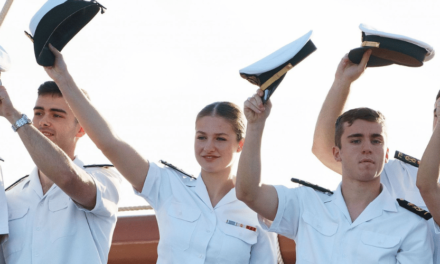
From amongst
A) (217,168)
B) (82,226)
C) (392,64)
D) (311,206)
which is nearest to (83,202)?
(82,226)

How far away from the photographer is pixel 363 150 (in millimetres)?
2674

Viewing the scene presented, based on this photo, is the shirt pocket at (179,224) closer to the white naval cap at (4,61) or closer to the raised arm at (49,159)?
the raised arm at (49,159)

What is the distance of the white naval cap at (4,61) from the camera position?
9.48 ft

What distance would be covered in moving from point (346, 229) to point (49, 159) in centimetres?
134

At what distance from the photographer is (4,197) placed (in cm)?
296

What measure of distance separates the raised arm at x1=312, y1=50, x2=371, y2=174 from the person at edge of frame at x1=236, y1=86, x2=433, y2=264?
0.94ft

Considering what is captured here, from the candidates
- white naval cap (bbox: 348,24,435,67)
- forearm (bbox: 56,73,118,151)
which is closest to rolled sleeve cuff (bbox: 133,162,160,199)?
forearm (bbox: 56,73,118,151)

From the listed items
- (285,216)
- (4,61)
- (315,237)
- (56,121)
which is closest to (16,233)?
(56,121)

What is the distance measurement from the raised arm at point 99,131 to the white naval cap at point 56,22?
0.05 m

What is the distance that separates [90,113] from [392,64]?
57.4 inches

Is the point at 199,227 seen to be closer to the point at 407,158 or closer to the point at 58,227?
the point at 58,227

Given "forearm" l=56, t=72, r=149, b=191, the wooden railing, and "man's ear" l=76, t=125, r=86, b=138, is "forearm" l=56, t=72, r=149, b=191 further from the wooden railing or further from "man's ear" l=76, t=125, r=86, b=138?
the wooden railing

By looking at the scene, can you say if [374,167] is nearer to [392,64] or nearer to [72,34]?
[392,64]

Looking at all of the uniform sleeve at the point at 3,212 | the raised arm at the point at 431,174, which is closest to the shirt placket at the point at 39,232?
the uniform sleeve at the point at 3,212
